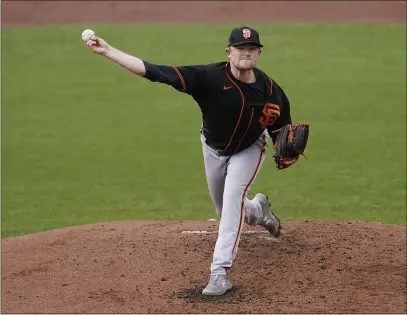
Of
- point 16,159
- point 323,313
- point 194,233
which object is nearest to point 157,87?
point 16,159

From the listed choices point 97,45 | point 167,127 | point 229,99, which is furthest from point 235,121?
point 167,127

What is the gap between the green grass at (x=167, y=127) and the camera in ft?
33.2

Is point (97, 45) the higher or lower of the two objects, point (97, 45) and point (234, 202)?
the higher

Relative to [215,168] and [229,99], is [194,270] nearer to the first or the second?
[215,168]

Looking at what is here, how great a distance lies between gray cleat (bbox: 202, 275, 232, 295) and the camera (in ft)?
19.1

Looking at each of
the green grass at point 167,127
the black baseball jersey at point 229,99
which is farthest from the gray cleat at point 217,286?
the green grass at point 167,127

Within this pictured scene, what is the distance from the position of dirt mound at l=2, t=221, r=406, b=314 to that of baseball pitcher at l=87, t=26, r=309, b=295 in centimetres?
31

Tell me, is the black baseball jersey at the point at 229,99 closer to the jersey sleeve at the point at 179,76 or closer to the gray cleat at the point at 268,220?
the jersey sleeve at the point at 179,76

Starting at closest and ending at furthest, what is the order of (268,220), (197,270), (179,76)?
(179,76), (197,270), (268,220)

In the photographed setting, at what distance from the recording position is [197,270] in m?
6.29

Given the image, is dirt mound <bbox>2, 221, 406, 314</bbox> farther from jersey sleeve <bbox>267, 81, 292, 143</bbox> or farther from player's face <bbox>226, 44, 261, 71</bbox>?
player's face <bbox>226, 44, 261, 71</bbox>

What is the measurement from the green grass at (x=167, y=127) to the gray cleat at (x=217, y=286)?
3.69m

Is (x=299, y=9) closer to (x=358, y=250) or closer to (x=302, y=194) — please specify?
→ (x=302, y=194)

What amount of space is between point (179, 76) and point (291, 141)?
901mm
